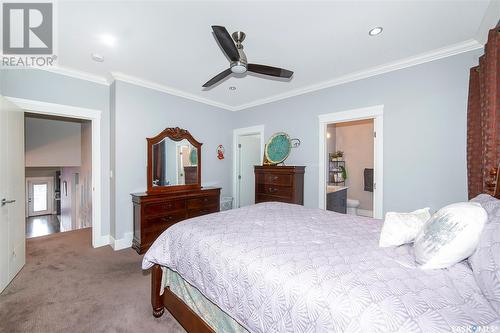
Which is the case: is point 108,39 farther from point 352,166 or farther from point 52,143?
point 352,166

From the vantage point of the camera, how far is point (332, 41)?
7.61 ft

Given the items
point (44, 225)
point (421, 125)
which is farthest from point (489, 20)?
Result: point (44, 225)

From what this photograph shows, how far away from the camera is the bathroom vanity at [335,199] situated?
384 cm

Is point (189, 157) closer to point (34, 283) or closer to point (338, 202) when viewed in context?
point (34, 283)

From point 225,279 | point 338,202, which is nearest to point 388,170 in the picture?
point 338,202

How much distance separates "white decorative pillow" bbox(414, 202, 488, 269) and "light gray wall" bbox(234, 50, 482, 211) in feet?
6.24

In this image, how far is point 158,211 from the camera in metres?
3.33

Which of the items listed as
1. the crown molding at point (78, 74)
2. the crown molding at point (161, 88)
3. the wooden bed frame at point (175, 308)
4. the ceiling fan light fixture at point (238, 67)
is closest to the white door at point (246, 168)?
the crown molding at point (161, 88)

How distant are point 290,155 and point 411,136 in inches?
71.5

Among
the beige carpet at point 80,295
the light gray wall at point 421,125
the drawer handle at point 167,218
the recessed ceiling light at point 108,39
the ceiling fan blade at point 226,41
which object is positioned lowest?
the beige carpet at point 80,295

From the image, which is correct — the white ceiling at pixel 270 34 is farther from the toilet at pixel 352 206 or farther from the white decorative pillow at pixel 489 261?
the toilet at pixel 352 206

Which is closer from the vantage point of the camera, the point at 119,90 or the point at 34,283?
the point at 34,283

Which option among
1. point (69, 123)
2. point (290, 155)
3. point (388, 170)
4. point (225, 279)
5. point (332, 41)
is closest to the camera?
point (225, 279)

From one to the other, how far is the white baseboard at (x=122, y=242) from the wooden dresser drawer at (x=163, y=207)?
0.57 m
